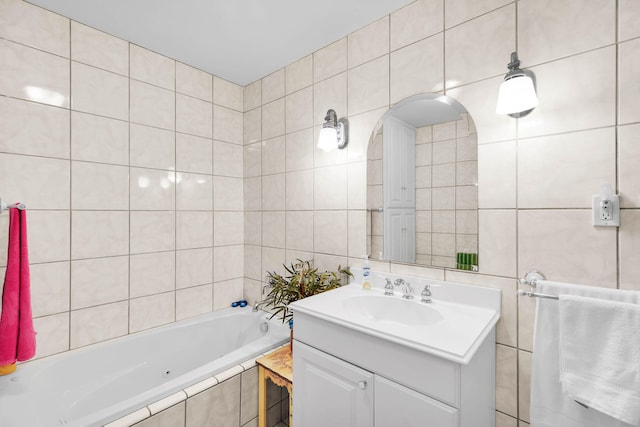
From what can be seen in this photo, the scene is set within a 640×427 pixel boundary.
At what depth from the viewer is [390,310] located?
4.66 ft

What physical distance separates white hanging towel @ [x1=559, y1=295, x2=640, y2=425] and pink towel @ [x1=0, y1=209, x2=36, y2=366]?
2.18m

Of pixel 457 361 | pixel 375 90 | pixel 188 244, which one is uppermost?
pixel 375 90

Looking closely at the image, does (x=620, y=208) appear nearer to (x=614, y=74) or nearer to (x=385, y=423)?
(x=614, y=74)

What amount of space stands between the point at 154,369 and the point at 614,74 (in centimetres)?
273

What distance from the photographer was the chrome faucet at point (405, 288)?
4.63 ft

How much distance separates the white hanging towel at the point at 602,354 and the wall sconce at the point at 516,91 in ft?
2.28

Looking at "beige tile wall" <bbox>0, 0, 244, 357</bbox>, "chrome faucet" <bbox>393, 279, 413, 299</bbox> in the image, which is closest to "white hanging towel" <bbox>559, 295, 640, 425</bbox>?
"chrome faucet" <bbox>393, 279, 413, 299</bbox>

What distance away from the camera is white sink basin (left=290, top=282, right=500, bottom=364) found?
935mm

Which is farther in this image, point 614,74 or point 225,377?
point 225,377

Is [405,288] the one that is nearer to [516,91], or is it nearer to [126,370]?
[516,91]

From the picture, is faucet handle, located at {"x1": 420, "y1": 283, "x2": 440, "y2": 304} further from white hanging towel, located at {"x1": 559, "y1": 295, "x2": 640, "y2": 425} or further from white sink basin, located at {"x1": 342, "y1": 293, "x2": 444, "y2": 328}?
white hanging towel, located at {"x1": 559, "y1": 295, "x2": 640, "y2": 425}

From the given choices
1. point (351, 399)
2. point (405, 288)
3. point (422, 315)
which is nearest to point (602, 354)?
point (422, 315)

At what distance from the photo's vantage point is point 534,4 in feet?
3.74

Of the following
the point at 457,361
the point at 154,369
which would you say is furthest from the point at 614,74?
the point at 154,369
